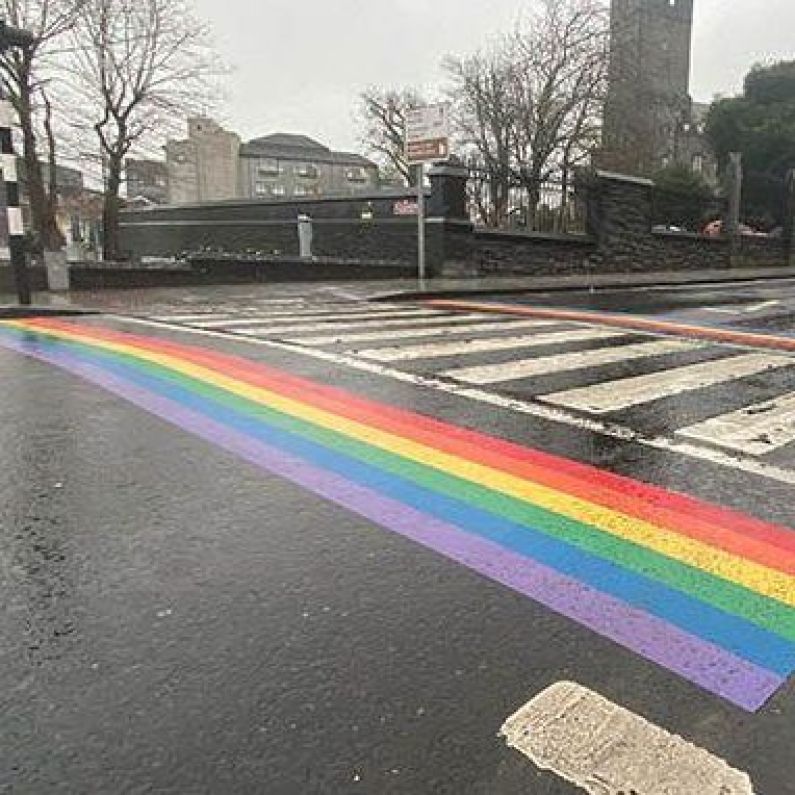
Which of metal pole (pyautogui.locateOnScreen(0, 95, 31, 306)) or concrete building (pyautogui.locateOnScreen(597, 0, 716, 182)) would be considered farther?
concrete building (pyautogui.locateOnScreen(597, 0, 716, 182))

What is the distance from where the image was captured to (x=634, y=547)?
3.41m

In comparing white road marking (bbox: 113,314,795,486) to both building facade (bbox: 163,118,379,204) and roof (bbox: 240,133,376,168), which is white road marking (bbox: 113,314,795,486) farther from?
roof (bbox: 240,133,376,168)

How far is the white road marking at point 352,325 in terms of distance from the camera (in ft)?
30.4

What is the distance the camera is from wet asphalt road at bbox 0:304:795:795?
2.04 metres

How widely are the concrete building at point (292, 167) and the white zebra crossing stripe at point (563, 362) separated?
103 meters

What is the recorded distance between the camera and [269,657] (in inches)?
98.3

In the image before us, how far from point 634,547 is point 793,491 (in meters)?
1.19

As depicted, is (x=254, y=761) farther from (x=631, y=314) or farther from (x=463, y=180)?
(x=463, y=180)

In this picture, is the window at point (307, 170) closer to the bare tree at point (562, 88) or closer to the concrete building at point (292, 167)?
the concrete building at point (292, 167)

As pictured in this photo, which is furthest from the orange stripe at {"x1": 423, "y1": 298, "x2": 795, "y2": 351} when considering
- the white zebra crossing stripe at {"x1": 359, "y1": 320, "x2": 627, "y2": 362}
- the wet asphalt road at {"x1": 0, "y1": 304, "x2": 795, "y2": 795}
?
the wet asphalt road at {"x1": 0, "y1": 304, "x2": 795, "y2": 795}

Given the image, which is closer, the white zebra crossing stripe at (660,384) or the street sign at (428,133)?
the white zebra crossing stripe at (660,384)

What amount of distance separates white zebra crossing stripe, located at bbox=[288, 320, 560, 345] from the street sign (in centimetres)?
647

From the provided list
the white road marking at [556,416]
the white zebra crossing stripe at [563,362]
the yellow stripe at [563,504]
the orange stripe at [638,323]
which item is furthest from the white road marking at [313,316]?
the yellow stripe at [563,504]

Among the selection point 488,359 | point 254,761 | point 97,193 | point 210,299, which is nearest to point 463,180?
point 210,299
